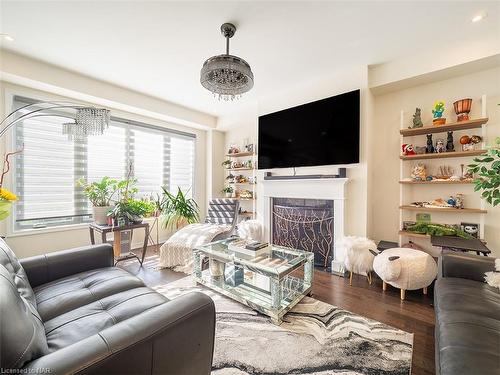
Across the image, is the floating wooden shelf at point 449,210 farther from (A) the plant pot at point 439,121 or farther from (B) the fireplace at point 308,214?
(A) the plant pot at point 439,121

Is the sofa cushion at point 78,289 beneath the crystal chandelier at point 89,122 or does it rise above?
beneath

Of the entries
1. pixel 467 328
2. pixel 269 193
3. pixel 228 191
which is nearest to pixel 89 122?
pixel 269 193

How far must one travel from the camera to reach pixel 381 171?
3.06 m

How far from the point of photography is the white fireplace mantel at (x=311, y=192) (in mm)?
2859

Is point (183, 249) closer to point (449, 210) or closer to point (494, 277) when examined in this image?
point (494, 277)

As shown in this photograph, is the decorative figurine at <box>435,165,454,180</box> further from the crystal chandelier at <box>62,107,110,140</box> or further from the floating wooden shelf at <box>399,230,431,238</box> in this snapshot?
the crystal chandelier at <box>62,107,110,140</box>

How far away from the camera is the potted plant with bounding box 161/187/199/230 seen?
395 cm

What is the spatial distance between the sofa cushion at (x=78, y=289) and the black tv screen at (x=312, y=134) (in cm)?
254

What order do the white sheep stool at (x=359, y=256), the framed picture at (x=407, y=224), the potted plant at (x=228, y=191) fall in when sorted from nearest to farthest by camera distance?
the white sheep stool at (x=359, y=256), the framed picture at (x=407, y=224), the potted plant at (x=228, y=191)

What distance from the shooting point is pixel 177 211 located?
3926 millimetres

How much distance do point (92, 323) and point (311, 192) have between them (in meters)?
2.67

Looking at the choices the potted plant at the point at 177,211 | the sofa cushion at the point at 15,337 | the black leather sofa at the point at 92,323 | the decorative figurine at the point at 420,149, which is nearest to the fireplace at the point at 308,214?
the decorative figurine at the point at 420,149

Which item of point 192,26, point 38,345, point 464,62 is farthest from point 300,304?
point 464,62

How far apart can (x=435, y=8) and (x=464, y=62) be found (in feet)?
2.70
